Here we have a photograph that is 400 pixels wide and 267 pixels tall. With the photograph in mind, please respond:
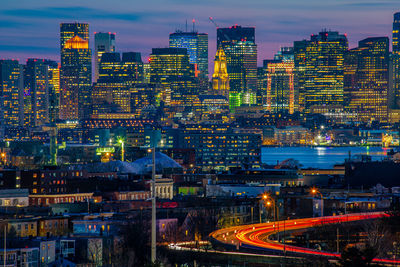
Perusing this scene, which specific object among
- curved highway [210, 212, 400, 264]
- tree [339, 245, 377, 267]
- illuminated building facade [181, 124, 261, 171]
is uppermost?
tree [339, 245, 377, 267]

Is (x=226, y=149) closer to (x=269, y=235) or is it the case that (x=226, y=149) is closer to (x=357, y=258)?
(x=269, y=235)

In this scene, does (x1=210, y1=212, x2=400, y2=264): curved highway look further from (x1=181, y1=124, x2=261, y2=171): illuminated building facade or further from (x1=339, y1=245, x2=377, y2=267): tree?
(x1=181, y1=124, x2=261, y2=171): illuminated building facade

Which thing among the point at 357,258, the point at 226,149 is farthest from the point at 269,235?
the point at 226,149

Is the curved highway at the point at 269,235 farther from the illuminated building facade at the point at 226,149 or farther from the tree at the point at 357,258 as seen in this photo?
the illuminated building facade at the point at 226,149

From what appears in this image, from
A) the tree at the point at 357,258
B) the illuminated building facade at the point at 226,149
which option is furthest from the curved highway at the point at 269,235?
the illuminated building facade at the point at 226,149

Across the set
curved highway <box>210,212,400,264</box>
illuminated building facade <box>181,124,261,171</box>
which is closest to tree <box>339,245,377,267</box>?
curved highway <box>210,212,400,264</box>

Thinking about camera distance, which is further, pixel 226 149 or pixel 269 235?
pixel 226 149

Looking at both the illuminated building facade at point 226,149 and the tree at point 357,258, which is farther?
the illuminated building facade at point 226,149

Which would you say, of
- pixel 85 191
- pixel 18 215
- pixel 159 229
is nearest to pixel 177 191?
pixel 85 191

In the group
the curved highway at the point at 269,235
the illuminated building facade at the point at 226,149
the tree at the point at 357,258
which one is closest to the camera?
the tree at the point at 357,258
